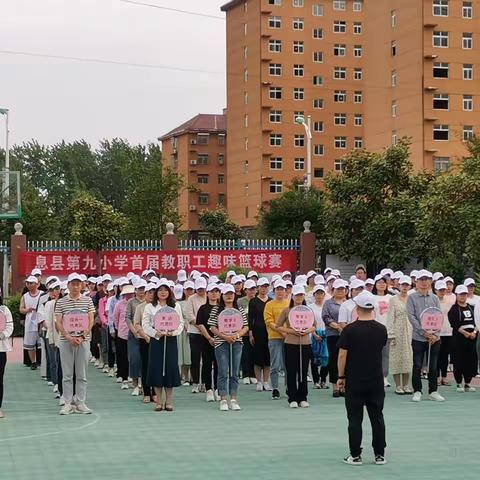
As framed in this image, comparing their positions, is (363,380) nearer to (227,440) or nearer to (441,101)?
(227,440)

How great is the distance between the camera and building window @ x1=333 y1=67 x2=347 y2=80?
94.9m

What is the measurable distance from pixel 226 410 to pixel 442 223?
1715 centimetres

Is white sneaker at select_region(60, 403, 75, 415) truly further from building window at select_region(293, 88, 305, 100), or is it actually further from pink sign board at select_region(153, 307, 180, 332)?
building window at select_region(293, 88, 305, 100)

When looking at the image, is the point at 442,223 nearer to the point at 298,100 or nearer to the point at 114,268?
the point at 114,268

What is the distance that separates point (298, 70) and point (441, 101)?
23.6m

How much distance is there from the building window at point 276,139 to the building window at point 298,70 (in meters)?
4.98

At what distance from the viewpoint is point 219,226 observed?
260 feet

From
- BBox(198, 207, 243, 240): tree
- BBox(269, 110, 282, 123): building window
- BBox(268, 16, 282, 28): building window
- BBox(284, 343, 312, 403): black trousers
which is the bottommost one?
BBox(284, 343, 312, 403): black trousers

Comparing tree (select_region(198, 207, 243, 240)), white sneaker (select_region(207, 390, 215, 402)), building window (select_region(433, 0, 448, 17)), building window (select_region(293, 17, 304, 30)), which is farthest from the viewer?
building window (select_region(293, 17, 304, 30))

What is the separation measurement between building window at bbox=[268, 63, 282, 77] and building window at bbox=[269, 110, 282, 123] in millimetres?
2830

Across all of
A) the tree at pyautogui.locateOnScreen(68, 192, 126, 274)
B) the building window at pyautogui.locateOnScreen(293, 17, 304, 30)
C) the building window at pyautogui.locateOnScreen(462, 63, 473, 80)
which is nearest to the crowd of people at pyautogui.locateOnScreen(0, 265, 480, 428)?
the tree at pyautogui.locateOnScreen(68, 192, 126, 274)

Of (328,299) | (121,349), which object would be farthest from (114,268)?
(328,299)

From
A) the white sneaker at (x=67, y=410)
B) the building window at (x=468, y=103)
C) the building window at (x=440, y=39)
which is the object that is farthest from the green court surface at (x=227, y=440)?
the building window at (x=468, y=103)

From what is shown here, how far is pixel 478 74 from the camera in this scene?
237 feet
